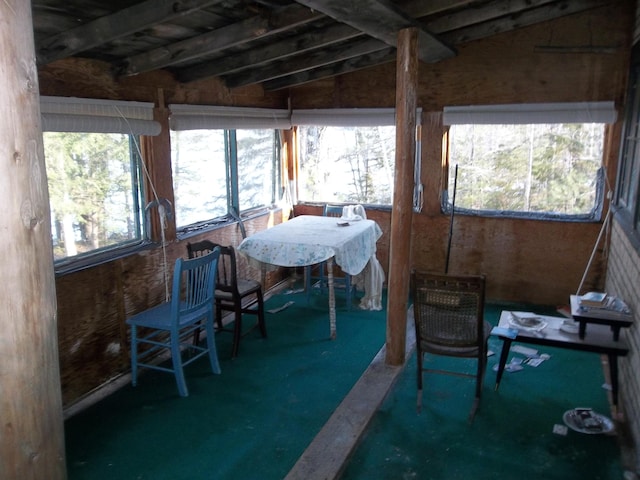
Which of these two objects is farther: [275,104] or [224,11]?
[275,104]

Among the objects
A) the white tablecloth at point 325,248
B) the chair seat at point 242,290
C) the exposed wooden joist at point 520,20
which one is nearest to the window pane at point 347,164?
the white tablecloth at point 325,248

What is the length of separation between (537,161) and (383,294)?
1998 mm

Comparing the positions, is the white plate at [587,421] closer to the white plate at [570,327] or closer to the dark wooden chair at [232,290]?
the white plate at [570,327]

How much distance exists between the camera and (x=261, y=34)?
3.24 meters

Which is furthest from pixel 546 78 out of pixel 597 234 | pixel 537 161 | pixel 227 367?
pixel 227 367

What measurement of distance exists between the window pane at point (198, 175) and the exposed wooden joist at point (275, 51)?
52 cm

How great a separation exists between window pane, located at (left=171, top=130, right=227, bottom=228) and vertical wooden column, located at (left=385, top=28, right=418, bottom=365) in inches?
72.3

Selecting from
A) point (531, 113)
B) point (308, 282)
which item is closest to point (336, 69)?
point (531, 113)

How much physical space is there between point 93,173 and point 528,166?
Answer: 3.80 m

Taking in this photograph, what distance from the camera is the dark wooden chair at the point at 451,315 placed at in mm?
2977

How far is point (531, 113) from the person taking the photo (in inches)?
189

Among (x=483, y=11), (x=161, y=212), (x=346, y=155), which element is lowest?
(x=161, y=212)

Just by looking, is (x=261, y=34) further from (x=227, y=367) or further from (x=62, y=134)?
(x=227, y=367)

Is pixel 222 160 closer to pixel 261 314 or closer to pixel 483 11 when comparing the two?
pixel 261 314
